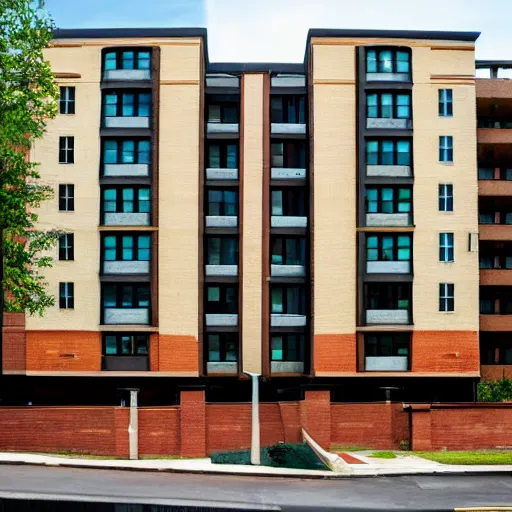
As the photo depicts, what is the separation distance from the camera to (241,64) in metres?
53.0

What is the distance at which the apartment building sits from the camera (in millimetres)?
47000

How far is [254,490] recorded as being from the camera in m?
26.0

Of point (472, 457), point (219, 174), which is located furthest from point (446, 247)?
point (472, 457)

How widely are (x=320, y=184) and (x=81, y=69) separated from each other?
13808mm

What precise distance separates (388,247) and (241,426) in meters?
14.3

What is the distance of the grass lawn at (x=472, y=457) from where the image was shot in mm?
34062

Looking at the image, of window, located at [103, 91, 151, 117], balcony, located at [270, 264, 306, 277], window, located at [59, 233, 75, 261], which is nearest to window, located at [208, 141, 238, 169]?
window, located at [103, 91, 151, 117]

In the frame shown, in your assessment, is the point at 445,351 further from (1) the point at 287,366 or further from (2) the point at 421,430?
(2) the point at 421,430

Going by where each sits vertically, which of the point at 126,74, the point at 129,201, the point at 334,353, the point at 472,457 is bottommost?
the point at 472,457

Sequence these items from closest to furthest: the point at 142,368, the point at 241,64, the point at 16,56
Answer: the point at 16,56 → the point at 142,368 → the point at 241,64

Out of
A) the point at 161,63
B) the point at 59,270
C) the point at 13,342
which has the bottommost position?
the point at 13,342

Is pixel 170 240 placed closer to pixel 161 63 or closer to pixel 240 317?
pixel 240 317

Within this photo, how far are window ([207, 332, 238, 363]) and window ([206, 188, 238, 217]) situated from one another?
21.5 ft

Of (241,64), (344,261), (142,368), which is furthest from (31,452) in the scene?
(241,64)
